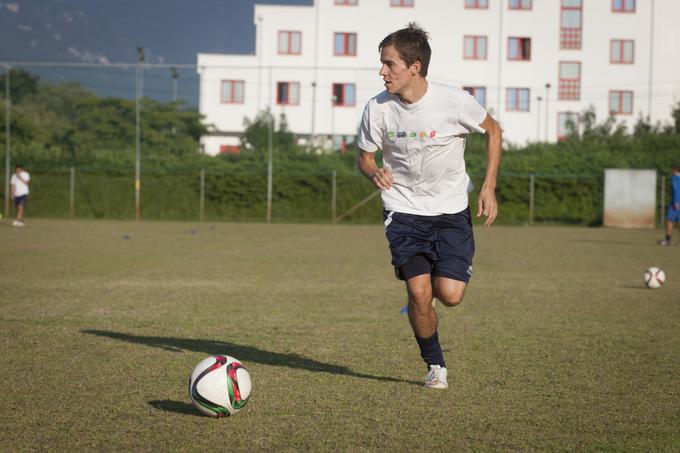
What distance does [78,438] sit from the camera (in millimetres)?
4711

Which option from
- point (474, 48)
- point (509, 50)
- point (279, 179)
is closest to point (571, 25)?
point (509, 50)

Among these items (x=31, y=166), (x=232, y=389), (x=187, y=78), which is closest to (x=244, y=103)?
(x=187, y=78)

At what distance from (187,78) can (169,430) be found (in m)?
44.7

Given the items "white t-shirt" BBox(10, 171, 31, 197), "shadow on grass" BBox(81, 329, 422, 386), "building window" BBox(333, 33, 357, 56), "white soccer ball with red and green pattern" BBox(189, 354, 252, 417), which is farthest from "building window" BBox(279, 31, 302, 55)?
"white soccer ball with red and green pattern" BBox(189, 354, 252, 417)

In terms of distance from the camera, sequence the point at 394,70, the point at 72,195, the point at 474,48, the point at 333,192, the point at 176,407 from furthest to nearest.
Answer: the point at 474,48 → the point at 72,195 → the point at 333,192 → the point at 394,70 → the point at 176,407

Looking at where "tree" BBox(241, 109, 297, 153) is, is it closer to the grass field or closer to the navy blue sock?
the grass field

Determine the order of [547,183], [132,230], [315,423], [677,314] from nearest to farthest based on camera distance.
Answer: [315,423] < [677,314] < [132,230] < [547,183]

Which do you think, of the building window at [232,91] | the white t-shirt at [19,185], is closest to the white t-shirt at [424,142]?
the white t-shirt at [19,185]

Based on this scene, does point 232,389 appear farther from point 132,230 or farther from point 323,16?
point 323,16

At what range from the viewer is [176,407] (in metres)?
5.46

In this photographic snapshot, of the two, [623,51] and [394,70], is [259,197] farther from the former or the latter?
[394,70]

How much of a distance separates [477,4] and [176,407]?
5117 centimetres

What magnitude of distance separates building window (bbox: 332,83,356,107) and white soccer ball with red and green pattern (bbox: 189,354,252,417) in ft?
136

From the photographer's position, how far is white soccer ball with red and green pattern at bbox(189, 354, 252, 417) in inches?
202
